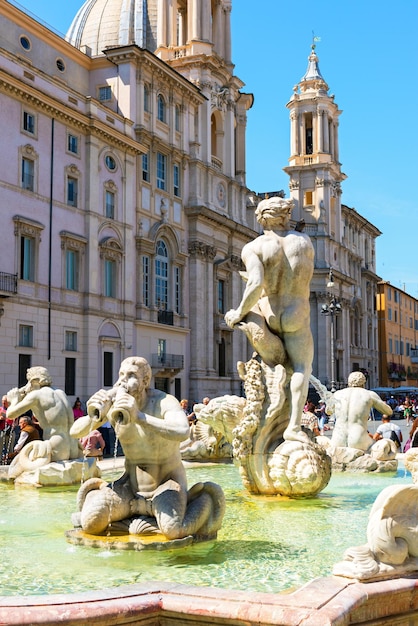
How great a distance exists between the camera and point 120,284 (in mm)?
32969

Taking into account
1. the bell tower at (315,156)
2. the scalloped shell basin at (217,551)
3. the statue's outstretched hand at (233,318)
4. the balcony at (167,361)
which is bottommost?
the scalloped shell basin at (217,551)

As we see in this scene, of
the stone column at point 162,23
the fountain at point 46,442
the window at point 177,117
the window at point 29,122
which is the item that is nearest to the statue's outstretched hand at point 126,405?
the fountain at point 46,442

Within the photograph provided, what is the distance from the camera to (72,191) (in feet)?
101

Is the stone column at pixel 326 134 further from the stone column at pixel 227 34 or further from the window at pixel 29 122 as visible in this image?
the window at pixel 29 122

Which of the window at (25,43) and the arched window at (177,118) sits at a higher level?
the window at (25,43)

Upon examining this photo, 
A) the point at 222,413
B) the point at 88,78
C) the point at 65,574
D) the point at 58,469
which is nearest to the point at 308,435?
the point at 222,413

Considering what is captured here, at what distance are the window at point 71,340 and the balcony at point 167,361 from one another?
5.69m

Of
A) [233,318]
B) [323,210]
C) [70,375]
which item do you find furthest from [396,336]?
[233,318]

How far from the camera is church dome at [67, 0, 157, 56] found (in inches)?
1731

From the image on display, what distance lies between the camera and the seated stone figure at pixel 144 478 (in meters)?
4.57

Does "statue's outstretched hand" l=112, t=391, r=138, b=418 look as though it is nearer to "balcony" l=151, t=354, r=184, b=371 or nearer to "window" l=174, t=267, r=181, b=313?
"balcony" l=151, t=354, r=184, b=371

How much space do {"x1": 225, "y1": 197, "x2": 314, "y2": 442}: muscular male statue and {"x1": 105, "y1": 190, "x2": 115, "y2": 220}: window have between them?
26.4 m

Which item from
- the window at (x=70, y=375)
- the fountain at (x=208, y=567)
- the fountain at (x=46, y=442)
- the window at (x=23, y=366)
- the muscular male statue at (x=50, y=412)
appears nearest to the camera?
the fountain at (x=208, y=567)

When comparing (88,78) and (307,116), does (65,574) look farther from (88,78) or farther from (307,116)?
(307,116)
